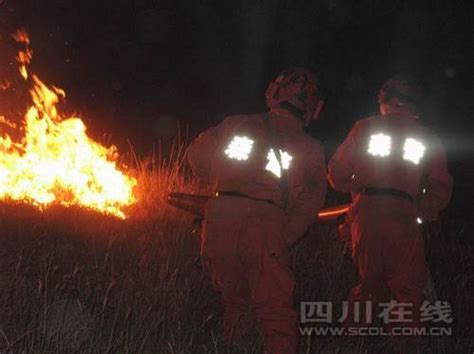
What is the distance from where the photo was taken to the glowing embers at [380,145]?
19.7ft

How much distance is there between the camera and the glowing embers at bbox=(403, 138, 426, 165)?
19.6 ft

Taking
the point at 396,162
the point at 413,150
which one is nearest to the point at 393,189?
the point at 396,162

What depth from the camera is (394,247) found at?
19.2 ft

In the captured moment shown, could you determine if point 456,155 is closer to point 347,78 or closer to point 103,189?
point 347,78

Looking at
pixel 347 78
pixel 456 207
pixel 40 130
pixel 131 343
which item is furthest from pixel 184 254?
pixel 347 78

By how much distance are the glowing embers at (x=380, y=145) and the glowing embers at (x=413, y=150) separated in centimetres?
12

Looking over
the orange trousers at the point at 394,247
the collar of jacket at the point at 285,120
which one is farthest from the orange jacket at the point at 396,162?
the collar of jacket at the point at 285,120

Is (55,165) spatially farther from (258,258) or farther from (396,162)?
(258,258)

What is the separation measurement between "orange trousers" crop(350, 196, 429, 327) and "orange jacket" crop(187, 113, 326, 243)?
728 millimetres

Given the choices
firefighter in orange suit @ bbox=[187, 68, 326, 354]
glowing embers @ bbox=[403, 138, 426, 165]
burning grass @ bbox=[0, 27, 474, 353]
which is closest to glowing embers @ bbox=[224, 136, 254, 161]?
firefighter in orange suit @ bbox=[187, 68, 326, 354]

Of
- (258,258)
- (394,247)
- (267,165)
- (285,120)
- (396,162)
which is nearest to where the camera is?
(258,258)

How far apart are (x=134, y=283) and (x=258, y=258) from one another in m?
1.67

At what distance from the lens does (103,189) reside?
10.0 metres

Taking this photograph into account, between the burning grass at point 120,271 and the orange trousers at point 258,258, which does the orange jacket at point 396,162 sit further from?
the orange trousers at point 258,258
